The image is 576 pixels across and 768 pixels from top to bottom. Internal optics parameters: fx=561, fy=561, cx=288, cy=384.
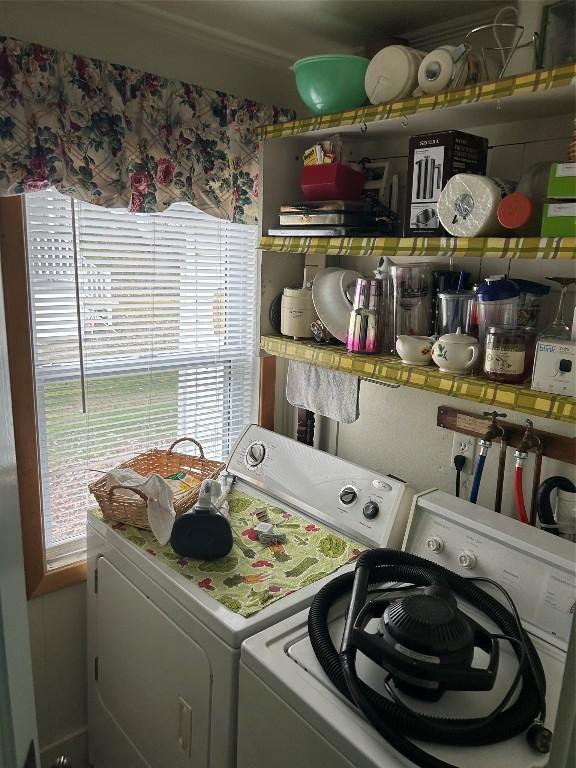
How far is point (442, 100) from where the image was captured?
1359 millimetres

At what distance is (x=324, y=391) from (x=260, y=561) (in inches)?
27.8

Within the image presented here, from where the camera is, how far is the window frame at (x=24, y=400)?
167 centimetres

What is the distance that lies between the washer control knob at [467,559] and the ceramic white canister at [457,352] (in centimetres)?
48

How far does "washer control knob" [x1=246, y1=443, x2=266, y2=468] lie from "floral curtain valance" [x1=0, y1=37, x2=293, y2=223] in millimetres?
859

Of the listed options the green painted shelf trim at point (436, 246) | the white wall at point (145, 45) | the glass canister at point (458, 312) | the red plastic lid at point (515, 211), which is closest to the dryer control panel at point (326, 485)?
the glass canister at point (458, 312)

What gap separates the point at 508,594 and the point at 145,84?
1.82 meters

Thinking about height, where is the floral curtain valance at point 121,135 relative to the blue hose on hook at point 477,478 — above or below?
above

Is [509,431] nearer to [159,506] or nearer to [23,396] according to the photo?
[159,506]

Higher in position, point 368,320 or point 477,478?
point 368,320

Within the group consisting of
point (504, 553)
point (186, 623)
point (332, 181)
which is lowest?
point (186, 623)

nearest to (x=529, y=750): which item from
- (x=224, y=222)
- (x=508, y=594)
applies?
(x=508, y=594)

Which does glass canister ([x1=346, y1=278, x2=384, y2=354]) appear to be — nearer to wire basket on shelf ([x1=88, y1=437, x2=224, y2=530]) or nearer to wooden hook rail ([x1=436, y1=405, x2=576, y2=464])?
wooden hook rail ([x1=436, y1=405, x2=576, y2=464])

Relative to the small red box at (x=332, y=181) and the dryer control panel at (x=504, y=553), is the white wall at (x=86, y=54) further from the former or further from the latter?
the dryer control panel at (x=504, y=553)

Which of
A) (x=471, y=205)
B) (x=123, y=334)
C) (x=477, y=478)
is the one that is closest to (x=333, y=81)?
(x=471, y=205)
